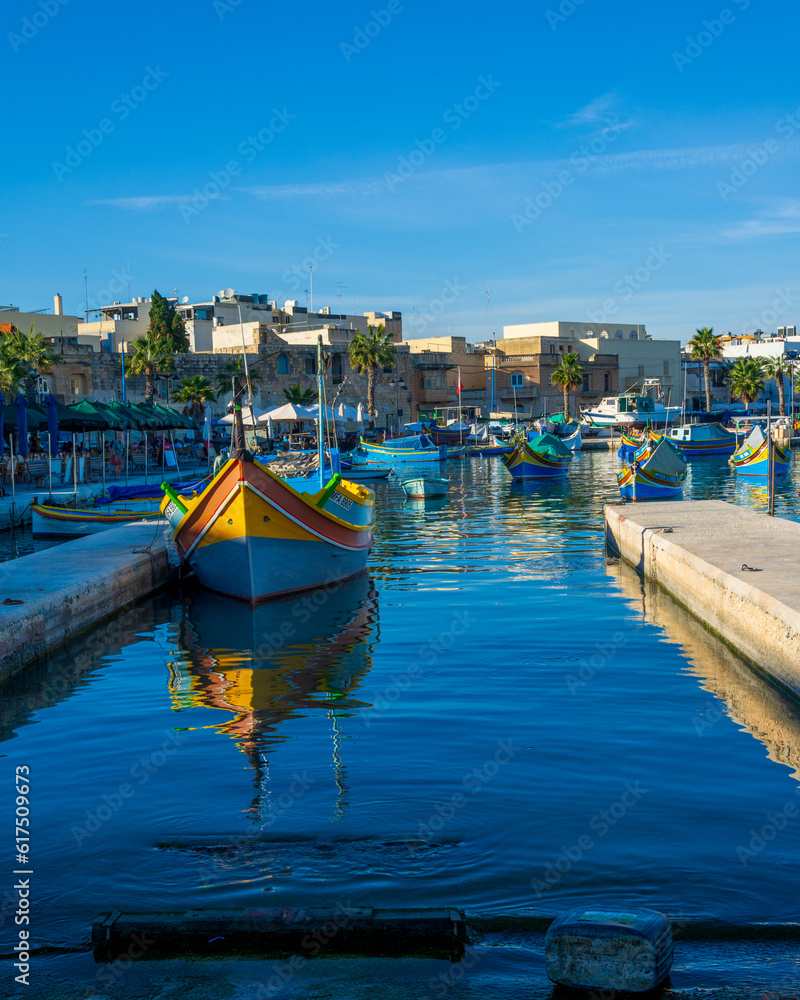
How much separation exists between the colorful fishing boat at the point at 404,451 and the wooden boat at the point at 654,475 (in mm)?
22783

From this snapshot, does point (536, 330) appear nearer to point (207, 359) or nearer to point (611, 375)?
point (611, 375)

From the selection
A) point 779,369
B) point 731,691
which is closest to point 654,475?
point 731,691

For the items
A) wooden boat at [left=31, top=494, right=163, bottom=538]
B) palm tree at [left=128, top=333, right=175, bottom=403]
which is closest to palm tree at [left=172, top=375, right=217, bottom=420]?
palm tree at [left=128, top=333, right=175, bottom=403]

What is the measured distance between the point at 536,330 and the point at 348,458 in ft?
158

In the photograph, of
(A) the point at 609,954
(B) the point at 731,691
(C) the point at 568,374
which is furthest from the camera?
(C) the point at 568,374

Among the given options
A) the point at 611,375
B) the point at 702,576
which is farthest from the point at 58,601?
the point at 611,375

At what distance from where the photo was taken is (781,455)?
46.0 m

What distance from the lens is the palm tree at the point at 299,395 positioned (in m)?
69.4

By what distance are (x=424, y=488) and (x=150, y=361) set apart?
3022cm

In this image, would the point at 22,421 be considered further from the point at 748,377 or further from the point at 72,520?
the point at 748,377

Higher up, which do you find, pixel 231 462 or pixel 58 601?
pixel 231 462

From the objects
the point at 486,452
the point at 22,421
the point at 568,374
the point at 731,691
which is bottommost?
the point at 731,691

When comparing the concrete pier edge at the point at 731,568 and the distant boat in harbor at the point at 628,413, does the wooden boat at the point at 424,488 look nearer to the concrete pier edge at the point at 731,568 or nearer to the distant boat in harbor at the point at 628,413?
the concrete pier edge at the point at 731,568

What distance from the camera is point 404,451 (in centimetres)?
5562
